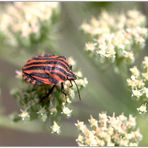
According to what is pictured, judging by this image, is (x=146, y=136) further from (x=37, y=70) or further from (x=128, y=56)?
(x=37, y=70)

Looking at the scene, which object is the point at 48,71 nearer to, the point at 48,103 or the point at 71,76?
the point at 71,76

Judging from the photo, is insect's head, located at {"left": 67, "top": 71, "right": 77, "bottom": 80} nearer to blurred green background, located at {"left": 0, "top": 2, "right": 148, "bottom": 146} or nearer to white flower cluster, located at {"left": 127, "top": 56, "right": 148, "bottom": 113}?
white flower cluster, located at {"left": 127, "top": 56, "right": 148, "bottom": 113}

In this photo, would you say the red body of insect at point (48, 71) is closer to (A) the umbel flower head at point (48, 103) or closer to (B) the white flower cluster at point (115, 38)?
(A) the umbel flower head at point (48, 103)

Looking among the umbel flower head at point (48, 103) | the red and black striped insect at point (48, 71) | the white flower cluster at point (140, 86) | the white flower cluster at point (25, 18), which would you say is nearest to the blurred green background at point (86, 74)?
the white flower cluster at point (25, 18)

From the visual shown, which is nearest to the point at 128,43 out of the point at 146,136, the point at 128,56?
the point at 128,56

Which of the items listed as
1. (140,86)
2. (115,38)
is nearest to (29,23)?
(115,38)

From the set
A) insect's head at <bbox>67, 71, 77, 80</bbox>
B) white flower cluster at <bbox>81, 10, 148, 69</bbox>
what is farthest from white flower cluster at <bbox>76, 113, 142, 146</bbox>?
white flower cluster at <bbox>81, 10, 148, 69</bbox>
